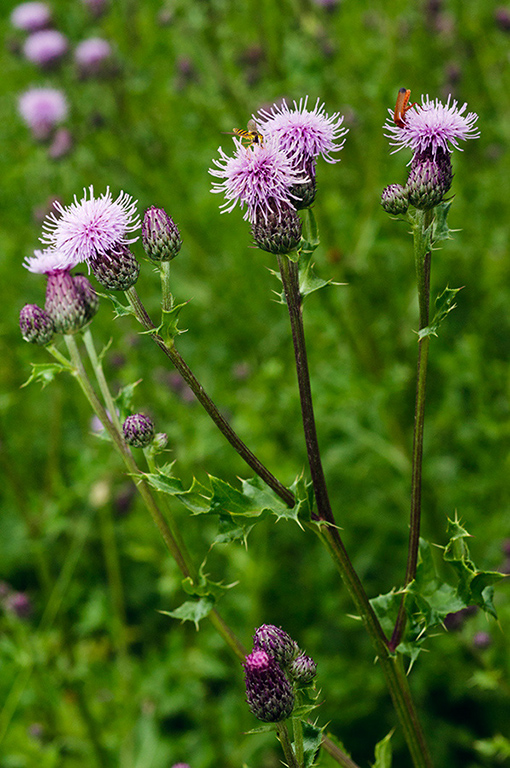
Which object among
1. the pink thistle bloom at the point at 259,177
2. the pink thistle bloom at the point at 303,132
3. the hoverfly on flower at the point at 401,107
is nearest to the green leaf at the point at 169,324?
the pink thistle bloom at the point at 259,177

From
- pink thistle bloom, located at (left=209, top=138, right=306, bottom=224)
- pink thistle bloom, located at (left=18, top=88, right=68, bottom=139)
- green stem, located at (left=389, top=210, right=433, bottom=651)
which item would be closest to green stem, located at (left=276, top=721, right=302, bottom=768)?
green stem, located at (left=389, top=210, right=433, bottom=651)

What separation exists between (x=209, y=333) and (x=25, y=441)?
1.74m

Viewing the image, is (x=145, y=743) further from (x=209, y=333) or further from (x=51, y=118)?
(x=51, y=118)

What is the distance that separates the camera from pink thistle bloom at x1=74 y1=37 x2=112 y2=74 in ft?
20.3

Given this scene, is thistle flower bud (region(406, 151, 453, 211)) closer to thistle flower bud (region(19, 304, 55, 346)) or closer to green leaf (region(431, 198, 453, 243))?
green leaf (region(431, 198, 453, 243))

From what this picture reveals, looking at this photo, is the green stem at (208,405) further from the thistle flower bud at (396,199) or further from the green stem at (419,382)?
the thistle flower bud at (396,199)

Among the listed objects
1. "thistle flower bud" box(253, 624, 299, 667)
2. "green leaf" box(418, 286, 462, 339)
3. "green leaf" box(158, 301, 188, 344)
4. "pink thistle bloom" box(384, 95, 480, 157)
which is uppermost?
"pink thistle bloom" box(384, 95, 480, 157)

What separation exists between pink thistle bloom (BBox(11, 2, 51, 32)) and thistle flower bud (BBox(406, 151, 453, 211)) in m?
6.57

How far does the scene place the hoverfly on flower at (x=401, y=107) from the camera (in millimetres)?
1866

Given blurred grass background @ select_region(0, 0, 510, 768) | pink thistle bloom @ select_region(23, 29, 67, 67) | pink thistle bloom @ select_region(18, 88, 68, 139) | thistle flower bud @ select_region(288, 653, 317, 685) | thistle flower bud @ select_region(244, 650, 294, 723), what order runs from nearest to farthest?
thistle flower bud @ select_region(244, 650, 294, 723)
thistle flower bud @ select_region(288, 653, 317, 685)
blurred grass background @ select_region(0, 0, 510, 768)
pink thistle bloom @ select_region(18, 88, 68, 139)
pink thistle bloom @ select_region(23, 29, 67, 67)

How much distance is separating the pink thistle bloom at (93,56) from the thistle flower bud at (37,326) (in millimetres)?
4679

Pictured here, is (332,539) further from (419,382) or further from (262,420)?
(262,420)

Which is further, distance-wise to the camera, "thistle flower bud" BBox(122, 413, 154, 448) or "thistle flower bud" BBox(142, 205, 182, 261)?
"thistle flower bud" BBox(122, 413, 154, 448)

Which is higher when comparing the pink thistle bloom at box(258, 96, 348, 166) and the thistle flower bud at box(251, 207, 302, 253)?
the pink thistle bloom at box(258, 96, 348, 166)
